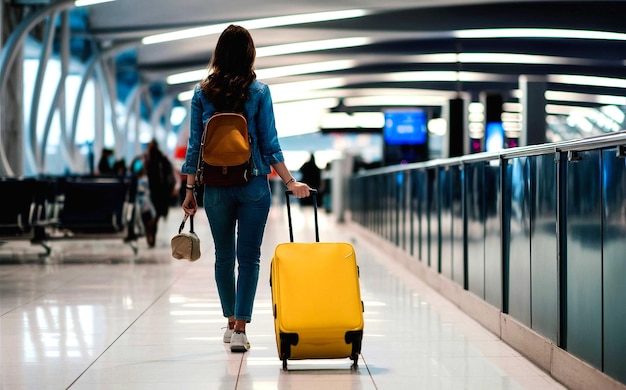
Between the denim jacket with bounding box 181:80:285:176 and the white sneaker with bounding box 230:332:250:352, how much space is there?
37.9 inches

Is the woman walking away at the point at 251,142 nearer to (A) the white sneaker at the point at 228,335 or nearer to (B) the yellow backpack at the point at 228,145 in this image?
(B) the yellow backpack at the point at 228,145

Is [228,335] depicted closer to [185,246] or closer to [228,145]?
[185,246]

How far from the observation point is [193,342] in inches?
253

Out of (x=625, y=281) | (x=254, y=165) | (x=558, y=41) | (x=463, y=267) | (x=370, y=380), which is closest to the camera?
(x=625, y=281)

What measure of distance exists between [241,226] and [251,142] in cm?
48

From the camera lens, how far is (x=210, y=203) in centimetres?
579

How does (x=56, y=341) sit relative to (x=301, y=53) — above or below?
below

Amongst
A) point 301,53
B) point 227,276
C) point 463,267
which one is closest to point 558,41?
point 301,53

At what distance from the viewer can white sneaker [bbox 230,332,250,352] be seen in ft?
19.6

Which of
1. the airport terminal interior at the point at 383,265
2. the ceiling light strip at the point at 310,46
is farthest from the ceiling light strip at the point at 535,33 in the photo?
the ceiling light strip at the point at 310,46

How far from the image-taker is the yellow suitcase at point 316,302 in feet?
17.1

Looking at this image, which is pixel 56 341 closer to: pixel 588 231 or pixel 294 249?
pixel 294 249

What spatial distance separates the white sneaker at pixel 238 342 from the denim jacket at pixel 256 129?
963 mm

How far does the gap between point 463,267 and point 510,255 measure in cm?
195
